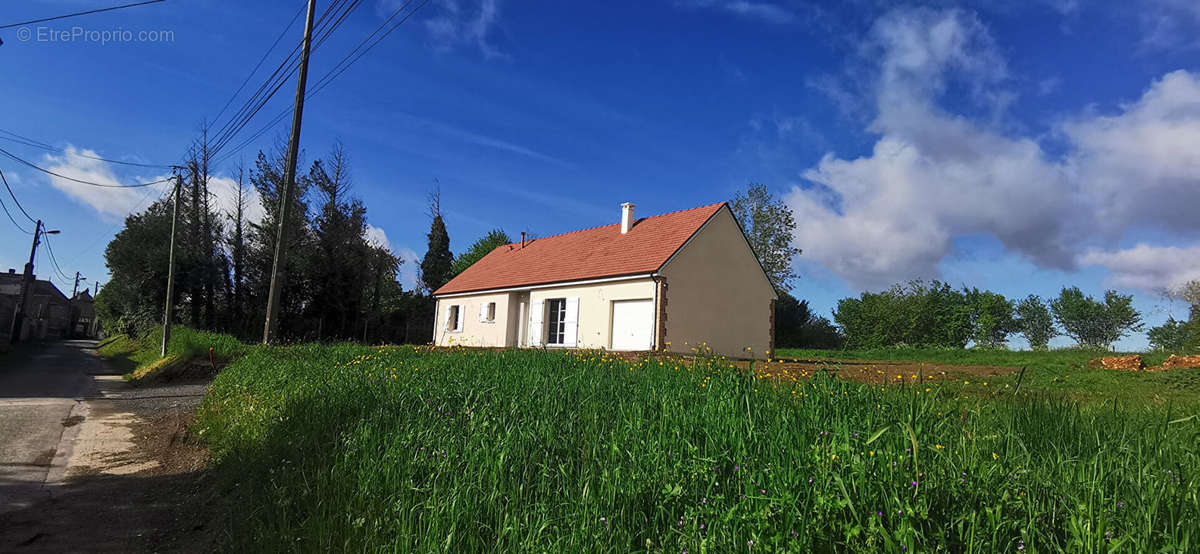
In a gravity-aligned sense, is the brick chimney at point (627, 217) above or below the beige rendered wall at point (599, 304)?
above

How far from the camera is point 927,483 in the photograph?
2.63 meters

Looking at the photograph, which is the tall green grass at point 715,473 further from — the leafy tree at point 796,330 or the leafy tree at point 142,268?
the leafy tree at point 796,330

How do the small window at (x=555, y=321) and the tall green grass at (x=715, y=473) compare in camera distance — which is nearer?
the tall green grass at (x=715, y=473)

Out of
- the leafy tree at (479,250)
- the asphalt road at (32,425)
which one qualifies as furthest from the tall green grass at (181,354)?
the leafy tree at (479,250)

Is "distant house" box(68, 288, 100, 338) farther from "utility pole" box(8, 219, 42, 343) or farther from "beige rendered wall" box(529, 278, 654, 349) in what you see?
"beige rendered wall" box(529, 278, 654, 349)

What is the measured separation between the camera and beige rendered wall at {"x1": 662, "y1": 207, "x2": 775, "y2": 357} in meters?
18.5

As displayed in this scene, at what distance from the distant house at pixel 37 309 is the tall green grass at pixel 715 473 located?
29753mm

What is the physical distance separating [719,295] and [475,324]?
12.0m

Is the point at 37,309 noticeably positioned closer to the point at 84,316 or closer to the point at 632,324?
the point at 84,316

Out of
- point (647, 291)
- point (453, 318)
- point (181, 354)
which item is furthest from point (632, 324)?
point (453, 318)

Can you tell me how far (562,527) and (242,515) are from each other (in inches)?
115

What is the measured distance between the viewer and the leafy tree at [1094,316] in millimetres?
63906

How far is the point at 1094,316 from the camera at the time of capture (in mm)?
67750

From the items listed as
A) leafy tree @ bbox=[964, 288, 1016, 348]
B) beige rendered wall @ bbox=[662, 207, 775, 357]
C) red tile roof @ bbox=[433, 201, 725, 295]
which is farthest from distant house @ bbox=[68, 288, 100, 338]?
leafy tree @ bbox=[964, 288, 1016, 348]
